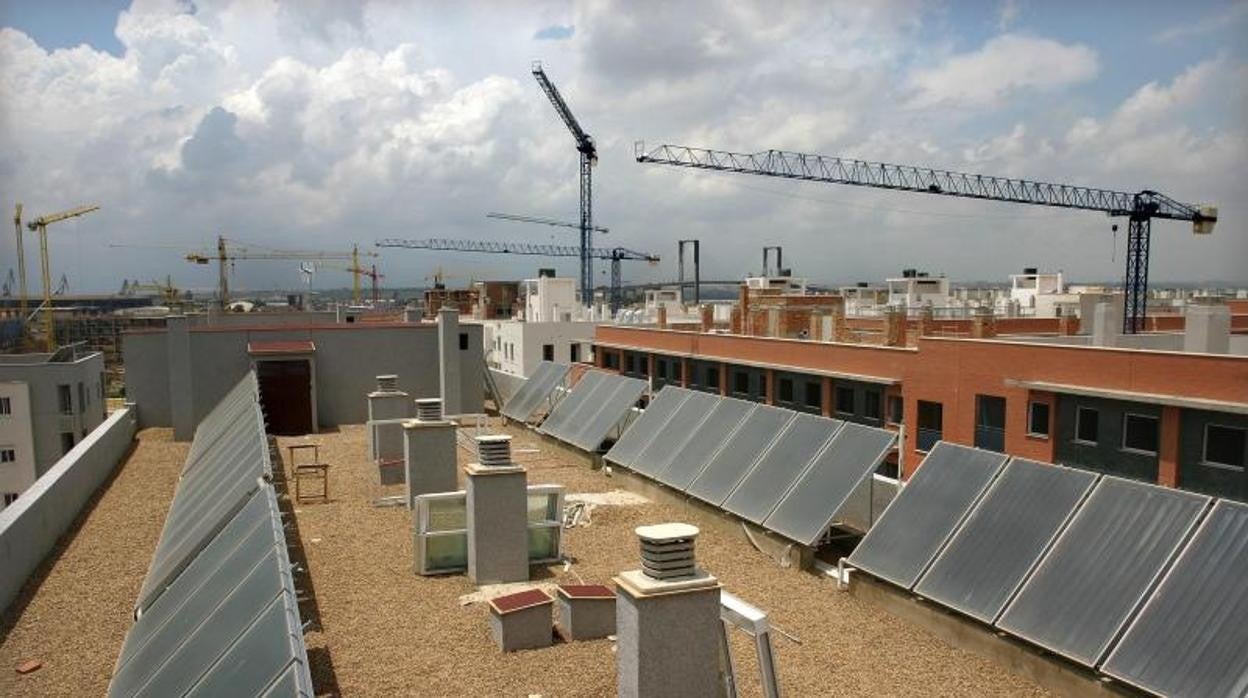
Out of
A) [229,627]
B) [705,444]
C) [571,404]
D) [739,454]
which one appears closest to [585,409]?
[571,404]

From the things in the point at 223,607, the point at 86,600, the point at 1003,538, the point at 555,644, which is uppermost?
the point at 223,607

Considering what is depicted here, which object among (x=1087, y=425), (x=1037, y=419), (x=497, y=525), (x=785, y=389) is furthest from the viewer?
(x=785, y=389)

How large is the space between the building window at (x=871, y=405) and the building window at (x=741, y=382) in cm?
635

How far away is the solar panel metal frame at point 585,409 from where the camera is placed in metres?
23.4

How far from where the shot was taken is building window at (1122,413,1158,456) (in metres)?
19.2

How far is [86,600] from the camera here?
13258 mm

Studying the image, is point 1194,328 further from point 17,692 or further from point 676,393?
point 17,692

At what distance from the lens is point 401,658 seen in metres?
9.97

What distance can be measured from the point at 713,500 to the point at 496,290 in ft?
278

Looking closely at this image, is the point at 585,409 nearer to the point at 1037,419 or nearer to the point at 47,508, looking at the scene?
the point at 1037,419

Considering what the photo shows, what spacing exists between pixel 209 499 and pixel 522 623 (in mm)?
6055

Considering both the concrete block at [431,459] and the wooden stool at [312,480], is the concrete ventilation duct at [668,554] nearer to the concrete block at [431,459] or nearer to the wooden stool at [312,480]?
the concrete block at [431,459]

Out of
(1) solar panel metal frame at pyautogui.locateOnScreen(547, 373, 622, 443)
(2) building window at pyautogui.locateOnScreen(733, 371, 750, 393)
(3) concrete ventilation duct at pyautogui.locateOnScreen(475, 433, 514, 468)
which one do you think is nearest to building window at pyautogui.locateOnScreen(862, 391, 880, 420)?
(2) building window at pyautogui.locateOnScreen(733, 371, 750, 393)

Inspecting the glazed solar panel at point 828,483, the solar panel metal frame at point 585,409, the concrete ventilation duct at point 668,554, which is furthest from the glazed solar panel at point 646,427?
the concrete ventilation duct at point 668,554
